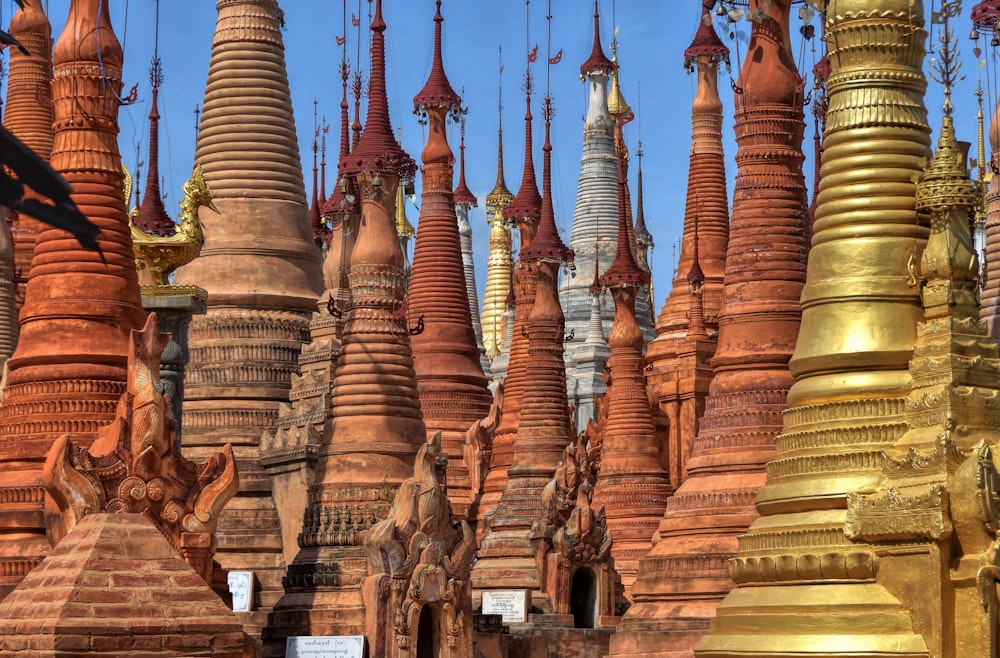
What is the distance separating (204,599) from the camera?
20828mm

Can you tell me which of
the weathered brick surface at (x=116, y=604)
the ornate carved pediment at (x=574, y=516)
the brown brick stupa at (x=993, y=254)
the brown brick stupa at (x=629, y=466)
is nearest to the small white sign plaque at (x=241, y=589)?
the ornate carved pediment at (x=574, y=516)

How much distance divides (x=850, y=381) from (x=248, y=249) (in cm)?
2339

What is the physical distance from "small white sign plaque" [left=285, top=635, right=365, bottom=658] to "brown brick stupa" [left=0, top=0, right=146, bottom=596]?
4821 mm

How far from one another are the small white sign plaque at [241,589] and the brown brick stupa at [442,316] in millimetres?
7220

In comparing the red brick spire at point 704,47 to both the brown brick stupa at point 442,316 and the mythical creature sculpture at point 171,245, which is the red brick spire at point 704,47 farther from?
the mythical creature sculpture at point 171,245

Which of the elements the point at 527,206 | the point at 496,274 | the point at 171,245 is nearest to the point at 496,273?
the point at 496,274

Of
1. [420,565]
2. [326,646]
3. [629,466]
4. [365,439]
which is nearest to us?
[326,646]

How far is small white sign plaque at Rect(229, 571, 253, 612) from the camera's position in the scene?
32656 millimetres

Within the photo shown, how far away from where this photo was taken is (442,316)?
41.0 meters

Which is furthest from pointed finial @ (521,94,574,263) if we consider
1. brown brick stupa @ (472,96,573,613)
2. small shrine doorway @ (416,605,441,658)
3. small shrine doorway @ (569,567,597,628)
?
small shrine doorway @ (416,605,441,658)

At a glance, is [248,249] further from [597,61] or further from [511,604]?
[597,61]

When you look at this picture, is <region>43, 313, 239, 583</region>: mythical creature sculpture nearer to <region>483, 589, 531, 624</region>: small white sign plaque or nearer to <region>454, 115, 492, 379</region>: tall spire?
<region>483, 589, 531, 624</region>: small white sign plaque

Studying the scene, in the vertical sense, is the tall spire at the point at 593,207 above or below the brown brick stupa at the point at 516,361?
above

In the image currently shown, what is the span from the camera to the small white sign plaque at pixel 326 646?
1068 inches
